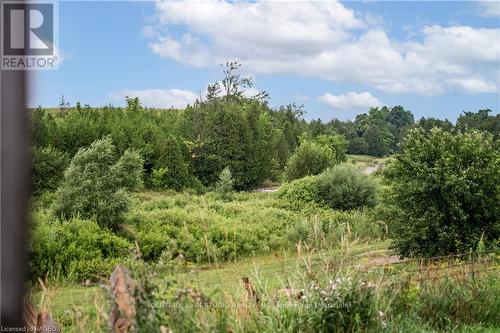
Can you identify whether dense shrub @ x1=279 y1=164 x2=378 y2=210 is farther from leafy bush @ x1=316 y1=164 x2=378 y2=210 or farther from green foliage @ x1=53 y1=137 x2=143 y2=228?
green foliage @ x1=53 y1=137 x2=143 y2=228

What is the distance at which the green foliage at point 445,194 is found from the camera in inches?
555

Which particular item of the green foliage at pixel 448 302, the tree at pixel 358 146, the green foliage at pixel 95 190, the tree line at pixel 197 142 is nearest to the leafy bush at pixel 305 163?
the tree line at pixel 197 142

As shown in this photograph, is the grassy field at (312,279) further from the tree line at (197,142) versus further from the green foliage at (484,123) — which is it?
the green foliage at (484,123)

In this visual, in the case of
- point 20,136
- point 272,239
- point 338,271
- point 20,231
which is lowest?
point 272,239

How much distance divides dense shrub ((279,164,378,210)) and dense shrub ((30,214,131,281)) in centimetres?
1715

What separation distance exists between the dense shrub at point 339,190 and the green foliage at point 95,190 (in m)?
15.1

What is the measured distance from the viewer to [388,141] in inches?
4257

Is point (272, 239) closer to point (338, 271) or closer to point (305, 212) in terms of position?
point (305, 212)

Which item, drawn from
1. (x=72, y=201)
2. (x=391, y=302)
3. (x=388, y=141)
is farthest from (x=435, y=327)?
(x=388, y=141)

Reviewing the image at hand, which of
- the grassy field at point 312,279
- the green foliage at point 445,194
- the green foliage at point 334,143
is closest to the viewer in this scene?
the grassy field at point 312,279

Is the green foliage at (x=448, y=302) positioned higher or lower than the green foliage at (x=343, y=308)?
lower

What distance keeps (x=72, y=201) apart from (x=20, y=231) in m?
19.1

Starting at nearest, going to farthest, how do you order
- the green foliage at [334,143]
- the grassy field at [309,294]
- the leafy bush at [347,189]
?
the grassy field at [309,294] → the leafy bush at [347,189] → the green foliage at [334,143]

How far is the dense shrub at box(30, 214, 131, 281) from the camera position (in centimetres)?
1568
